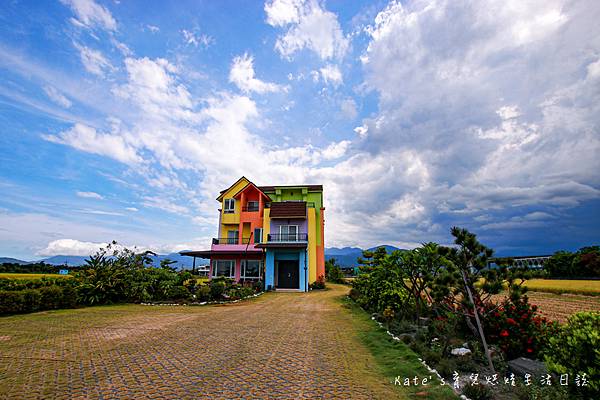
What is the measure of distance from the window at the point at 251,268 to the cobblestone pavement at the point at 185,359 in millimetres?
16424

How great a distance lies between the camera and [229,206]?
98.4 ft

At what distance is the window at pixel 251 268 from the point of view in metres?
27.0

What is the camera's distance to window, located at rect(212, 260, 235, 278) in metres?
27.5

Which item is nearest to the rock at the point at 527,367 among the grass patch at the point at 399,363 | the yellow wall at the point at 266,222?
the grass patch at the point at 399,363

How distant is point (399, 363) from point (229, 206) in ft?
85.2

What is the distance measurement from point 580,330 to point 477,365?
221cm

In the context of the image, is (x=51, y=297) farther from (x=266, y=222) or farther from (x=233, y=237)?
(x=233, y=237)

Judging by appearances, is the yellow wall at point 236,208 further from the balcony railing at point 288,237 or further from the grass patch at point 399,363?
the grass patch at point 399,363

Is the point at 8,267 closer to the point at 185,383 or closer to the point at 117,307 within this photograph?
the point at 117,307

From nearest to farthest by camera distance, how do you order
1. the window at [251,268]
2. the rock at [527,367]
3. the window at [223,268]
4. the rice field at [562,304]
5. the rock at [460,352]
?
the rock at [527,367], the rock at [460,352], the rice field at [562,304], the window at [251,268], the window at [223,268]

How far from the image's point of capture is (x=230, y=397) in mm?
4281

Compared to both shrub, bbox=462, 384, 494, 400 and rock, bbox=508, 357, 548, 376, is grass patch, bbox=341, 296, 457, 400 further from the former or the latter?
rock, bbox=508, 357, 548, 376

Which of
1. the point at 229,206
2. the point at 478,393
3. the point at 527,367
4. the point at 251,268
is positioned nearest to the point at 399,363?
the point at 478,393

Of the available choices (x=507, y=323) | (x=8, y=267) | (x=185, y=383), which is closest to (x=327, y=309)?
(x=507, y=323)
